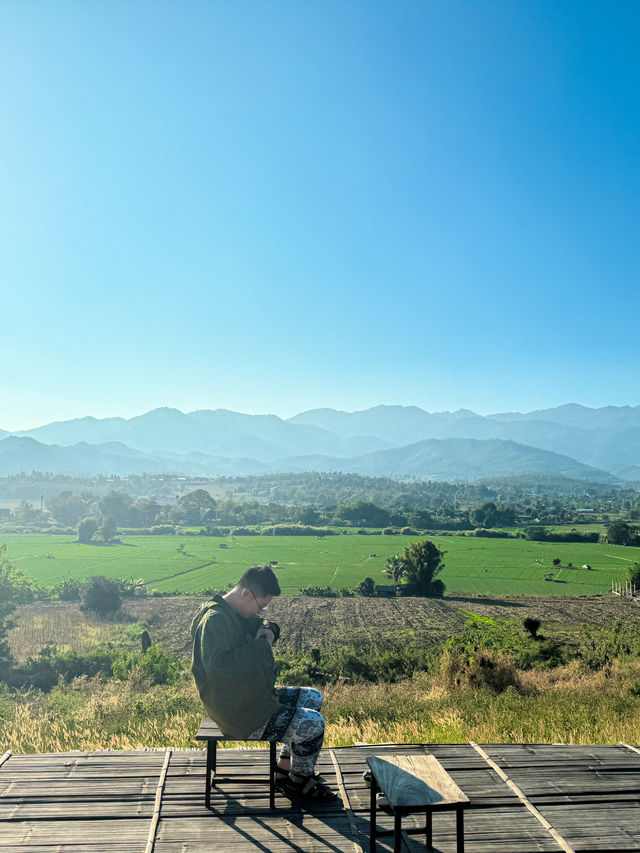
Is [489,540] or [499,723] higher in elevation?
[499,723]

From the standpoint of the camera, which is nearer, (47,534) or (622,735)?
(622,735)

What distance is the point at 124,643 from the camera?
34844 millimetres

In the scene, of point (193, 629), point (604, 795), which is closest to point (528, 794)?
point (604, 795)

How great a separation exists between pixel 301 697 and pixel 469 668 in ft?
29.4

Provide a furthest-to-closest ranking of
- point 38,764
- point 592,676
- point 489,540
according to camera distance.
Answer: point 489,540
point 592,676
point 38,764

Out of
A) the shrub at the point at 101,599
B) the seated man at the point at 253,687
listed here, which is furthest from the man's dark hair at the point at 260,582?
the shrub at the point at 101,599

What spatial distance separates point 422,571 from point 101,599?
1169 inches

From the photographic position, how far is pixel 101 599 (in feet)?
153

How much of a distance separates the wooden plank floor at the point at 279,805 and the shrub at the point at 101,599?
148 ft

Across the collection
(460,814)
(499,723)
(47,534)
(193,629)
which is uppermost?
(193,629)

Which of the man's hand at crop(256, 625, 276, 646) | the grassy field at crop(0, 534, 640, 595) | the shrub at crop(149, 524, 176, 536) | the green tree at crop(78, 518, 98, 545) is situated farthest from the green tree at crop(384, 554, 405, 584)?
the shrub at crop(149, 524, 176, 536)

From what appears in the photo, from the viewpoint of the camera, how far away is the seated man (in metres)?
4.13

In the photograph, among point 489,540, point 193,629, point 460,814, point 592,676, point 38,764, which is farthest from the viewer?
point 489,540

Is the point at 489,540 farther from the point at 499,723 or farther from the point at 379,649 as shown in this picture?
the point at 499,723
